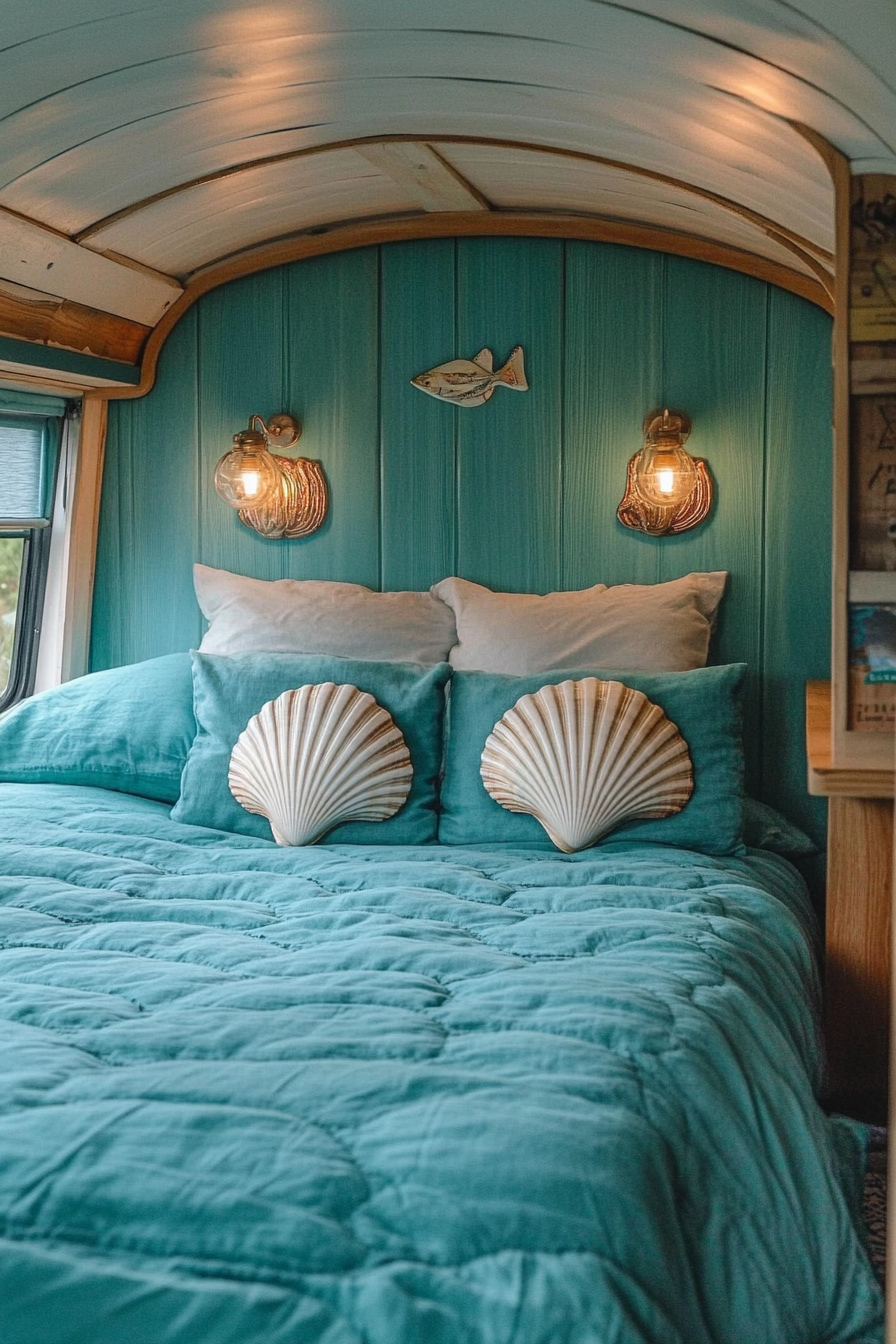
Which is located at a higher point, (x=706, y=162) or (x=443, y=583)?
(x=706, y=162)

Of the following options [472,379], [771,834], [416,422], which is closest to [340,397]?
[416,422]

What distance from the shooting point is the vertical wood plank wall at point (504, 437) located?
110 inches

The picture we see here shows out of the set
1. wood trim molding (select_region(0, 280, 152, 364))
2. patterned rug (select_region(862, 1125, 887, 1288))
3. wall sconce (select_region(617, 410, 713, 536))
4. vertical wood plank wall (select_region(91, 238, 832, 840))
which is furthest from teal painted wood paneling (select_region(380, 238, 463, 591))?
patterned rug (select_region(862, 1125, 887, 1288))

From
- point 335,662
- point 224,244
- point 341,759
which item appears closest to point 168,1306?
point 341,759

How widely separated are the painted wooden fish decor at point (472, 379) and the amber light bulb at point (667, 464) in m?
0.37

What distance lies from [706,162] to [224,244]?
4.60ft

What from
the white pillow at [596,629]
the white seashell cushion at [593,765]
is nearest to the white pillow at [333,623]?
the white pillow at [596,629]

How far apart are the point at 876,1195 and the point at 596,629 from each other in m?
1.23

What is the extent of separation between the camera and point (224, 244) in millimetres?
3014

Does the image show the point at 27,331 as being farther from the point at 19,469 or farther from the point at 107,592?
the point at 107,592

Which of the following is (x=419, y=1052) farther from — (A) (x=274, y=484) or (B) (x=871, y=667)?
(A) (x=274, y=484)

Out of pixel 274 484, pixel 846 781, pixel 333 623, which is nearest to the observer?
pixel 846 781

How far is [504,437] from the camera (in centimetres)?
299

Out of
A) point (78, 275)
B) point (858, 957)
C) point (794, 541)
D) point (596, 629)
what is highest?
point (78, 275)
